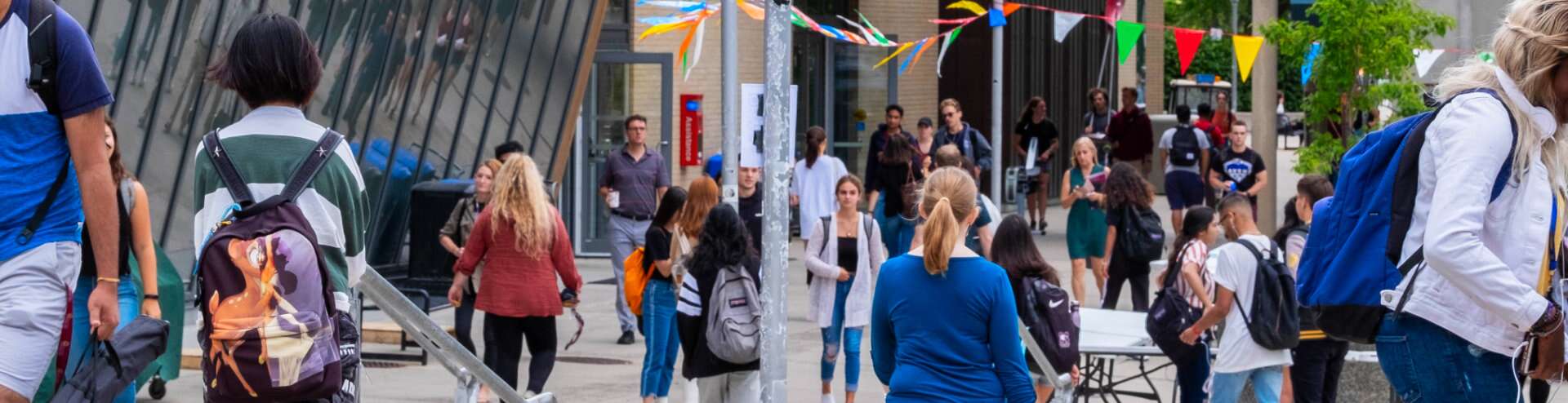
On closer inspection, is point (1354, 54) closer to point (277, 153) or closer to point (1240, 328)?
point (1240, 328)

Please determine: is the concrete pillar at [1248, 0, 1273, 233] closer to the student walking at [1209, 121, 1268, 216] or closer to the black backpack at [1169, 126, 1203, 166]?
the student walking at [1209, 121, 1268, 216]

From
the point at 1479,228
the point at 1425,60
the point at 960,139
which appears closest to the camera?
the point at 1479,228

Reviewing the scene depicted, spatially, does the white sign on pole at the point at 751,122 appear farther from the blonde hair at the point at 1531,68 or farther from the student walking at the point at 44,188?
the blonde hair at the point at 1531,68

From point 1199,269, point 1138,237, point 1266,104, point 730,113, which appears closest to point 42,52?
point 1199,269

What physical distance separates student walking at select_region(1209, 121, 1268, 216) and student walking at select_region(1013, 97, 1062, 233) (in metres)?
4.44

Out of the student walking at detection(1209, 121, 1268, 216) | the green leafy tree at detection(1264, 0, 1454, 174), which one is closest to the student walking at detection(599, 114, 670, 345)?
the green leafy tree at detection(1264, 0, 1454, 174)

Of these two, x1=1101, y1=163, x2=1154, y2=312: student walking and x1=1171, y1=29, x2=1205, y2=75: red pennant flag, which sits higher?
x1=1171, y1=29, x2=1205, y2=75: red pennant flag

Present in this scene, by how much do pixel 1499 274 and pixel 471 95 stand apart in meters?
16.2

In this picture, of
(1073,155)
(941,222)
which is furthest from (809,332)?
(941,222)

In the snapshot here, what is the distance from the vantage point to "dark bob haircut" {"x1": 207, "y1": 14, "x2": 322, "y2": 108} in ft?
14.6

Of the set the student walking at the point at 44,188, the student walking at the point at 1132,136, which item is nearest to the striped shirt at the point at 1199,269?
the student walking at the point at 44,188

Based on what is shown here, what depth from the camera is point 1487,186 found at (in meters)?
3.68

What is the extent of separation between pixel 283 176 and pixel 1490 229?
8.13 feet

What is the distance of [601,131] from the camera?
2205 cm
